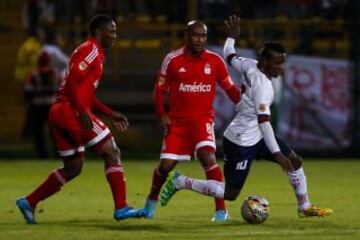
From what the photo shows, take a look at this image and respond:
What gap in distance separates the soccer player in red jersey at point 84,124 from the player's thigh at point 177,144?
21.4 inches

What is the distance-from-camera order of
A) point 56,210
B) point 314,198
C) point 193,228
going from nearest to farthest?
point 193,228
point 56,210
point 314,198

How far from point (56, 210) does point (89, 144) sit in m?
1.91

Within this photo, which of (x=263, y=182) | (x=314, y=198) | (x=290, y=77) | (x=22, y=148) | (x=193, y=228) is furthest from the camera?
(x=22, y=148)

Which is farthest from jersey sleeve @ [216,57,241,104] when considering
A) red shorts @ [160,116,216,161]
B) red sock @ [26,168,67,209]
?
red sock @ [26,168,67,209]

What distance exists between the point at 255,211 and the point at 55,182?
211 cm

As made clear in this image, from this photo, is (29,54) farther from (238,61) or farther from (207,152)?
(207,152)

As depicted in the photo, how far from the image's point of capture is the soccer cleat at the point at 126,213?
1203cm

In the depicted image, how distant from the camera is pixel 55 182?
499 inches

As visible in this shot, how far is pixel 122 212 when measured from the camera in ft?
40.1

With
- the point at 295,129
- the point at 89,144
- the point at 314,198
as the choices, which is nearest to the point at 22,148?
the point at 295,129

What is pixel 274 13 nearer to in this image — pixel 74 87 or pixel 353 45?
pixel 353 45

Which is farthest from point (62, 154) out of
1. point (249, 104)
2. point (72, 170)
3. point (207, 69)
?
point (249, 104)

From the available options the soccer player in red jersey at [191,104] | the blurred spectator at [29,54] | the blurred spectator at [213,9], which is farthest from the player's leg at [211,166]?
the blurred spectator at [29,54]

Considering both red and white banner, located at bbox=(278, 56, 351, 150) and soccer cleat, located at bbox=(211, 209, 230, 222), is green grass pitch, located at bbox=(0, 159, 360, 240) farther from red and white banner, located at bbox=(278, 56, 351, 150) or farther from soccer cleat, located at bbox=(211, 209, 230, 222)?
red and white banner, located at bbox=(278, 56, 351, 150)
